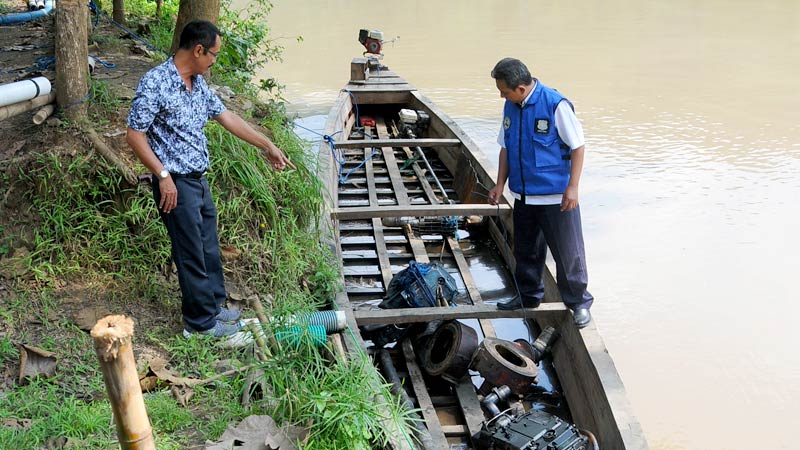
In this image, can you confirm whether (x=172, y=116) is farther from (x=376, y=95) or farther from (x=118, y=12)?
(x=376, y=95)

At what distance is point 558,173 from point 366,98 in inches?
208

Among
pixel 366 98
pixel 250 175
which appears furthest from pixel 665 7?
pixel 250 175

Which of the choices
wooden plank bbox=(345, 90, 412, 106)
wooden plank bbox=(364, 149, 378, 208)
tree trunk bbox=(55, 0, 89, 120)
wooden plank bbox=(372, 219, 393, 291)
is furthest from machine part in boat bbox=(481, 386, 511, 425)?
wooden plank bbox=(345, 90, 412, 106)

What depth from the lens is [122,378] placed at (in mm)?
1534

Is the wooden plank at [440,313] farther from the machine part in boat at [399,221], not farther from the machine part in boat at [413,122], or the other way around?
the machine part in boat at [413,122]

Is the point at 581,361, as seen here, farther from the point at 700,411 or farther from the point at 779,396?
the point at 779,396

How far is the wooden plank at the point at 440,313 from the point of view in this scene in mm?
3578

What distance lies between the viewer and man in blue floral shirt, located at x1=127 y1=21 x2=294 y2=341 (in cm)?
265

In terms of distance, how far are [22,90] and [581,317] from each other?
9.40 ft

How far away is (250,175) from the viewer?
3.87 meters

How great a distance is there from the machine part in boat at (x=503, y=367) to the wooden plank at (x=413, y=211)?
127cm

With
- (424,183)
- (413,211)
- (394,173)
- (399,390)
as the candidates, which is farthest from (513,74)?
(394,173)

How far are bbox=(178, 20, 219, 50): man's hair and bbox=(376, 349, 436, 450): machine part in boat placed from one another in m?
1.53

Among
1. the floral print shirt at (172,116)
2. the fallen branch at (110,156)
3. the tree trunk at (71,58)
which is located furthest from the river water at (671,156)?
the tree trunk at (71,58)
